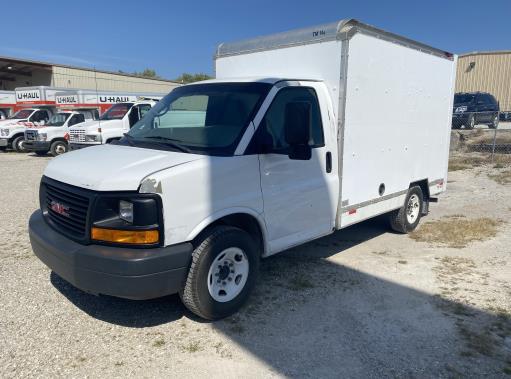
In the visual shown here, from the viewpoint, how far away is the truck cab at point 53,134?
16938mm

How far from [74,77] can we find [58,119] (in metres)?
22.2

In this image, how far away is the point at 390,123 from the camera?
18.1 ft

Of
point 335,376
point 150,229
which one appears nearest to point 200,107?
point 150,229

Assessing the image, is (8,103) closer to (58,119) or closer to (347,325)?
(58,119)

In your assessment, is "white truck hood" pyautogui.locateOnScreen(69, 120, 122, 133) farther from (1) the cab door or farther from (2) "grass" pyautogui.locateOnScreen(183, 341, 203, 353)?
(2) "grass" pyautogui.locateOnScreen(183, 341, 203, 353)

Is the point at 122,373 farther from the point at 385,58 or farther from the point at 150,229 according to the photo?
the point at 385,58

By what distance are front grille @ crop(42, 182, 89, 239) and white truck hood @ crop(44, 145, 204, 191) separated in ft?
0.33

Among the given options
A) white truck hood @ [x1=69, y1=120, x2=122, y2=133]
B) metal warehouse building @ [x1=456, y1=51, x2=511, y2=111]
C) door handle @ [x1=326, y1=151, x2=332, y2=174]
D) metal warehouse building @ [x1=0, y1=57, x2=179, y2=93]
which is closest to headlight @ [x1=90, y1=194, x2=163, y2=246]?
door handle @ [x1=326, y1=151, x2=332, y2=174]

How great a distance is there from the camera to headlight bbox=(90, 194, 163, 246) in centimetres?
316

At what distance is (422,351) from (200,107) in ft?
10.2

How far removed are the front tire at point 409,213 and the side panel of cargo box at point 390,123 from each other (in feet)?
0.78

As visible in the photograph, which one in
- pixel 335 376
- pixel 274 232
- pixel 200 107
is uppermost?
pixel 200 107

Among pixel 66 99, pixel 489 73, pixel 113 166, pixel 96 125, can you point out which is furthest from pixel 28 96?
pixel 489 73

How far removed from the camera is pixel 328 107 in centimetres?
462
